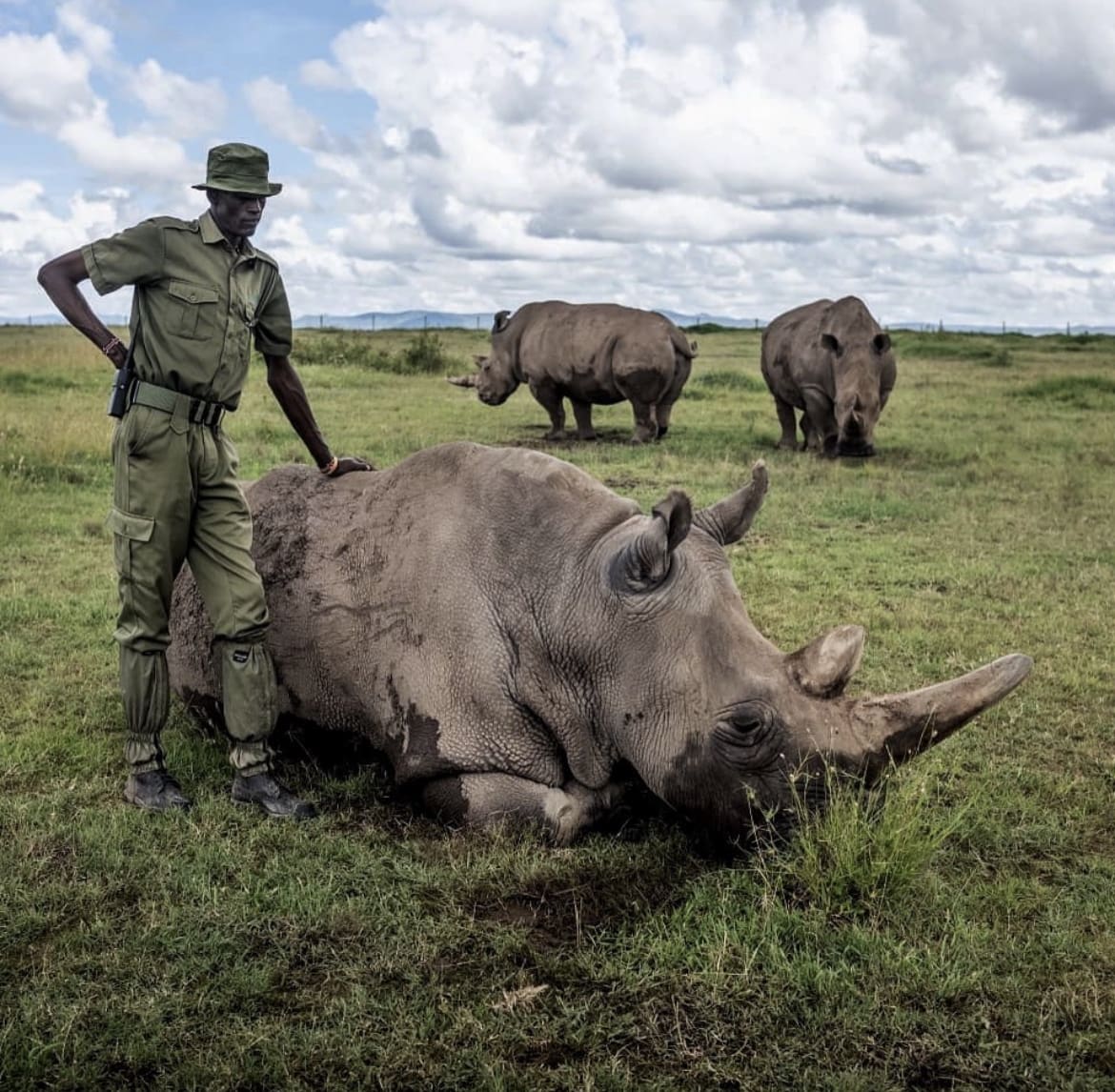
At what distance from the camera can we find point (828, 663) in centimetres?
432

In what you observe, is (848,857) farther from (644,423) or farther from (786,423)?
(786,423)

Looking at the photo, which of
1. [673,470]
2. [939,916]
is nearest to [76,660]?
[939,916]

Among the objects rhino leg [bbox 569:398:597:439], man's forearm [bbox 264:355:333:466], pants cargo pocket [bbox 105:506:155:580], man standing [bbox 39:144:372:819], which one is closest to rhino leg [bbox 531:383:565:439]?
rhino leg [bbox 569:398:597:439]

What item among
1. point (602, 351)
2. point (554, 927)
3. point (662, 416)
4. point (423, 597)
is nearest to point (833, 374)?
point (662, 416)

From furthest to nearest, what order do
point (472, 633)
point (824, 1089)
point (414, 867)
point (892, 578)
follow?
1. point (892, 578)
2. point (472, 633)
3. point (414, 867)
4. point (824, 1089)

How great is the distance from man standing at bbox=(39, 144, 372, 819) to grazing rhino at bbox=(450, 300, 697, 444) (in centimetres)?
1226

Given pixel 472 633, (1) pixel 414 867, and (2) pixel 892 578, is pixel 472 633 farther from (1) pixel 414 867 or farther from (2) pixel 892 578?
(2) pixel 892 578

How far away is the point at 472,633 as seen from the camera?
4.87 metres

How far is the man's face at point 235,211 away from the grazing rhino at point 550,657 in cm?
128

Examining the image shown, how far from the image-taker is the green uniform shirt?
487cm

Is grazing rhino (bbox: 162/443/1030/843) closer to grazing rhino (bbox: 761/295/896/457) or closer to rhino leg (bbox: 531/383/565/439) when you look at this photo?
grazing rhino (bbox: 761/295/896/457)

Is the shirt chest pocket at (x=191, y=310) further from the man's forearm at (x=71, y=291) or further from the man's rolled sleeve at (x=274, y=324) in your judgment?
the man's rolled sleeve at (x=274, y=324)

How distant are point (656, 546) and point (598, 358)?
1347 cm

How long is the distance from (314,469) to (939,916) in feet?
11.9
